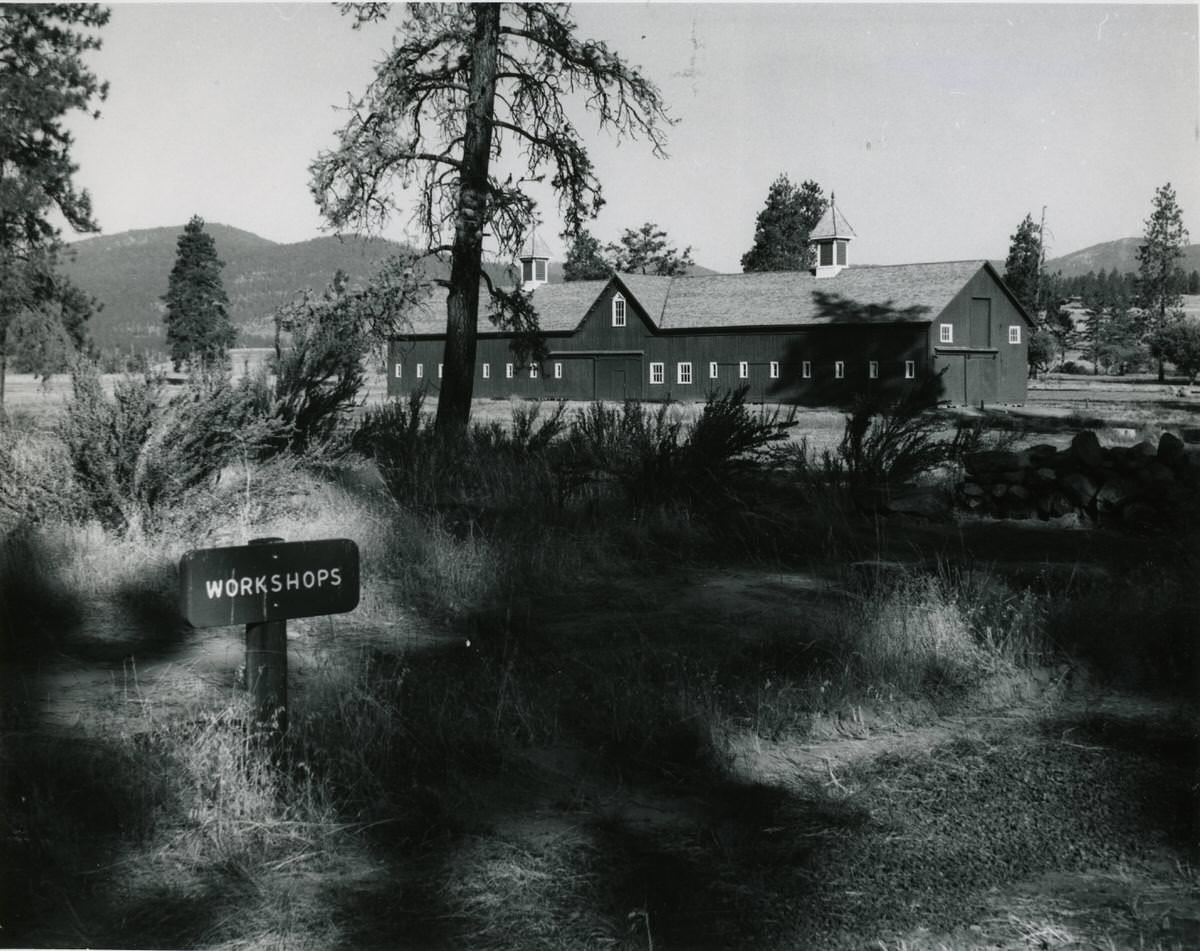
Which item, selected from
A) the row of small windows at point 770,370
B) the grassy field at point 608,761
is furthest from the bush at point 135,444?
the row of small windows at point 770,370

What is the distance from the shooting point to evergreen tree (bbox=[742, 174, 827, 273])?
225 feet

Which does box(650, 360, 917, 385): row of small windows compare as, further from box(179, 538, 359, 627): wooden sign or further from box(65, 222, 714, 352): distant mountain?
box(179, 538, 359, 627): wooden sign

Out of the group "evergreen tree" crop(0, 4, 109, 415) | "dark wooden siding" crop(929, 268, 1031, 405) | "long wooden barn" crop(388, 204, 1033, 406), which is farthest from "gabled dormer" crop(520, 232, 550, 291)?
"evergreen tree" crop(0, 4, 109, 415)

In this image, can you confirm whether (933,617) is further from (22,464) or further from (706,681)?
(22,464)

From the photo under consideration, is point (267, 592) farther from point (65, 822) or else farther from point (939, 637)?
point (939, 637)

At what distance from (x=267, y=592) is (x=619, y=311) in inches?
1879

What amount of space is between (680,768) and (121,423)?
6.30m

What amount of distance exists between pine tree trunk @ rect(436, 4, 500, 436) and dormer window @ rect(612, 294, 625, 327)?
111ft

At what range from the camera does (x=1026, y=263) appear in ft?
202

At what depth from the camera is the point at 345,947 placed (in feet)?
11.3

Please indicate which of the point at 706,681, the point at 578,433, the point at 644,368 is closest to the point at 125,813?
the point at 706,681

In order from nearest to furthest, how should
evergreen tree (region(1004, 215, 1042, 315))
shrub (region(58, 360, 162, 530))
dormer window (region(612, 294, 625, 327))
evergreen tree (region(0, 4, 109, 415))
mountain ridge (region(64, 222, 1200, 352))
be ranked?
shrub (region(58, 360, 162, 530)) → evergreen tree (region(0, 4, 109, 415)) → dormer window (region(612, 294, 625, 327)) → evergreen tree (region(1004, 215, 1042, 315)) → mountain ridge (region(64, 222, 1200, 352))

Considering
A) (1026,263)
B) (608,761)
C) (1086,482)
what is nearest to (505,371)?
(1026,263)

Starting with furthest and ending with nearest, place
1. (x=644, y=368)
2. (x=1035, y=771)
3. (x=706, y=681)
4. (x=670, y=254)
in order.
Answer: (x=670, y=254) < (x=644, y=368) < (x=706, y=681) < (x=1035, y=771)
